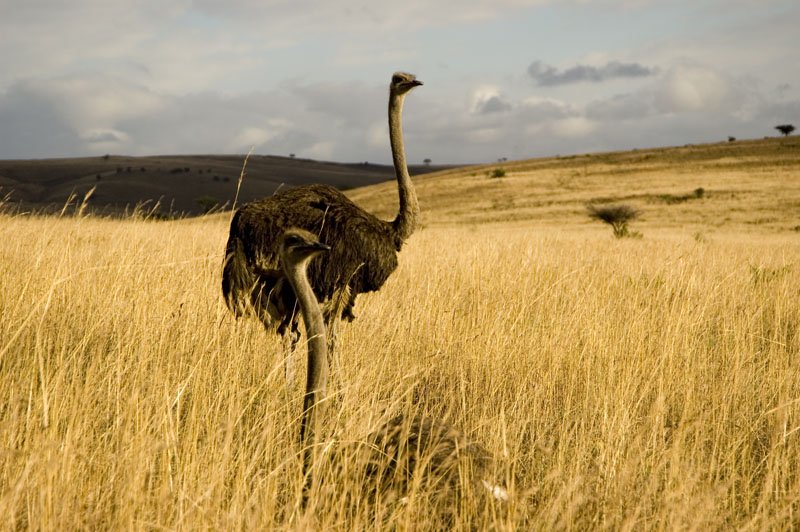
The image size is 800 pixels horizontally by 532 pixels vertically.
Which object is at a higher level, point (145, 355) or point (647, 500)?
point (145, 355)

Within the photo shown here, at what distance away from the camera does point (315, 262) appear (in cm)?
471

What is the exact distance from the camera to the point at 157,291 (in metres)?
5.58

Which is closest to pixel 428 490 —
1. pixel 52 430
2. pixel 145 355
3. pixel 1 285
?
pixel 52 430

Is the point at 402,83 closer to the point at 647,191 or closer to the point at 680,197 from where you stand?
the point at 680,197

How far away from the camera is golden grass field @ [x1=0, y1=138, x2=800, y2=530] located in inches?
107

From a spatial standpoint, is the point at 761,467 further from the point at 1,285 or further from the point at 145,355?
the point at 1,285

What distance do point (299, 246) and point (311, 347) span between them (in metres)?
0.57

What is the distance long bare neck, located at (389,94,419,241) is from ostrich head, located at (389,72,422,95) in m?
0.05

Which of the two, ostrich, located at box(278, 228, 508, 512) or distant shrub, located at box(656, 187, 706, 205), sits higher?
ostrich, located at box(278, 228, 508, 512)

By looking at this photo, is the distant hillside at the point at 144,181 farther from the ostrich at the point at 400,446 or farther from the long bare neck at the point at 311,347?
the long bare neck at the point at 311,347

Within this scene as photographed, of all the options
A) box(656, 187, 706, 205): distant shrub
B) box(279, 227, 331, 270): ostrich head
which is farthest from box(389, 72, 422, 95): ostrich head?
box(656, 187, 706, 205): distant shrub

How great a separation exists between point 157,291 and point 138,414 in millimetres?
2596

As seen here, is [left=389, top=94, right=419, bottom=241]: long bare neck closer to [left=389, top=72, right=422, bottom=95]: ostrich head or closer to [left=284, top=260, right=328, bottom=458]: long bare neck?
[left=389, top=72, right=422, bottom=95]: ostrich head

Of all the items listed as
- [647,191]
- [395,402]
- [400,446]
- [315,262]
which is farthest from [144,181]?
[400,446]
